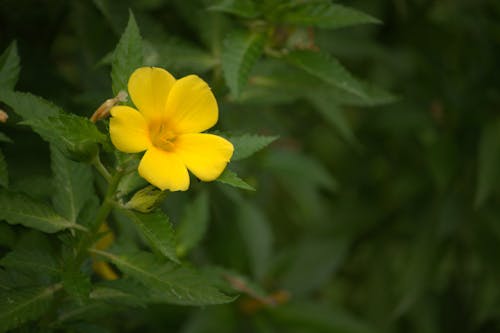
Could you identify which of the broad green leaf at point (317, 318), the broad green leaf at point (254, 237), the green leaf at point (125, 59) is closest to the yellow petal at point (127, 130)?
the green leaf at point (125, 59)

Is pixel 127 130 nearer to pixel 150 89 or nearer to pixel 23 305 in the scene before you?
pixel 150 89

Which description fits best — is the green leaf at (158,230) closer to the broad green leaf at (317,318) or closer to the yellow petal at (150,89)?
the yellow petal at (150,89)

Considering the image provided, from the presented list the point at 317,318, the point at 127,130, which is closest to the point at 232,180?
the point at 127,130

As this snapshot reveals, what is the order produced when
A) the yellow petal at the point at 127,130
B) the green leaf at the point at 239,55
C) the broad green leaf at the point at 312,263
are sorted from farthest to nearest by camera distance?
the broad green leaf at the point at 312,263 → the green leaf at the point at 239,55 → the yellow petal at the point at 127,130

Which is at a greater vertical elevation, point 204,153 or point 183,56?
point 204,153

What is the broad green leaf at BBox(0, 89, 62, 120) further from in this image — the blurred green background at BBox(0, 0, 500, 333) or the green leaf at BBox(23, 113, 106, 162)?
the blurred green background at BBox(0, 0, 500, 333)

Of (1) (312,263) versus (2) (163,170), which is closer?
(2) (163,170)
